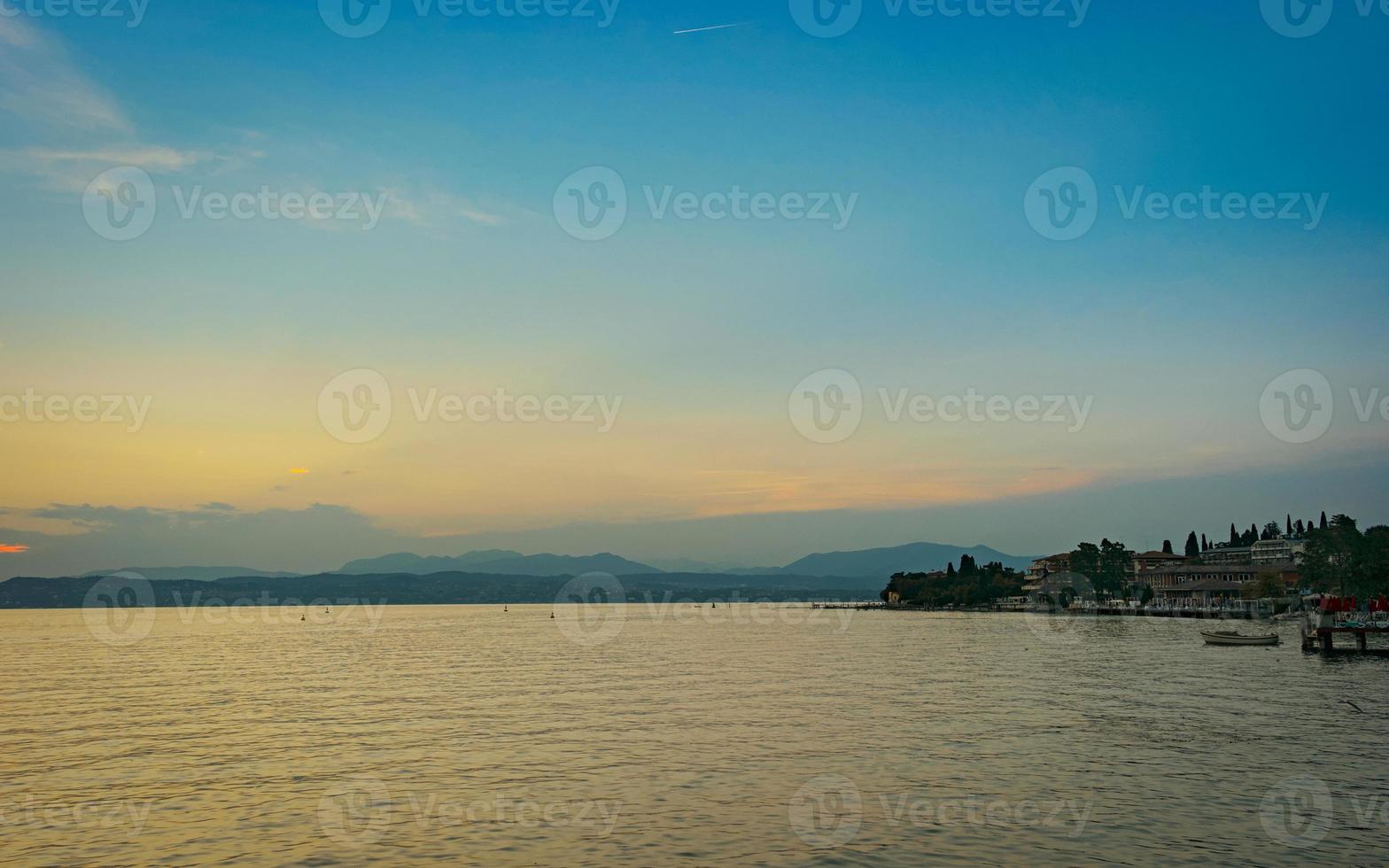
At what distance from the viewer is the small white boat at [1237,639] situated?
131375 mm

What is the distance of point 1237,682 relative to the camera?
79000mm

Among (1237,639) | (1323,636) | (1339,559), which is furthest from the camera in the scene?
Result: (1339,559)

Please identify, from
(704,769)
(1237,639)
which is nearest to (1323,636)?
(1237,639)

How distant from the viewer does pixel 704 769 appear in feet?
135

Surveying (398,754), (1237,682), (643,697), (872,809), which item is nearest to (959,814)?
(872,809)

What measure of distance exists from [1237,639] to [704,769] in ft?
392

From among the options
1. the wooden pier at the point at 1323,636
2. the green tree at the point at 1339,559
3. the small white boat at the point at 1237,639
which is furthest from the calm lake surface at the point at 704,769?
the green tree at the point at 1339,559

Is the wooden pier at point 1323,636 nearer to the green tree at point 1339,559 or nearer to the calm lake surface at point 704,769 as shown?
the calm lake surface at point 704,769

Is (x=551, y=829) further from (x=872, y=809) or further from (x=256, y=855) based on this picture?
(x=872, y=809)

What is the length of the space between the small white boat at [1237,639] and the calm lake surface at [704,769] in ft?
160

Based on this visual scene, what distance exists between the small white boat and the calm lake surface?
160 ft

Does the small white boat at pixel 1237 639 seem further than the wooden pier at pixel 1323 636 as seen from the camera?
Yes

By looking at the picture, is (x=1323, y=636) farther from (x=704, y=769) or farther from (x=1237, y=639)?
(x=704, y=769)

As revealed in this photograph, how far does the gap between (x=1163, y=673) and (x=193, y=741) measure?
253ft
